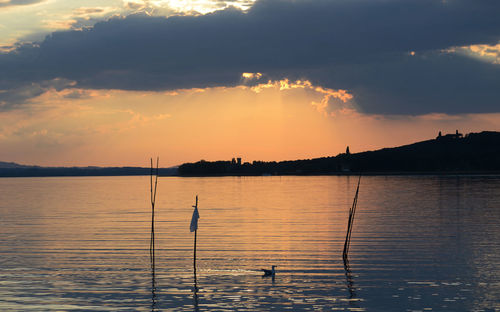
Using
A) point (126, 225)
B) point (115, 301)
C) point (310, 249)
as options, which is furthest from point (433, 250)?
point (126, 225)

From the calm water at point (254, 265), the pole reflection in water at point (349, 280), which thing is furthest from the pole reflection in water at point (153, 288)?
the pole reflection in water at point (349, 280)

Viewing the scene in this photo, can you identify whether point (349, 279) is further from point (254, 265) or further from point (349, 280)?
point (254, 265)

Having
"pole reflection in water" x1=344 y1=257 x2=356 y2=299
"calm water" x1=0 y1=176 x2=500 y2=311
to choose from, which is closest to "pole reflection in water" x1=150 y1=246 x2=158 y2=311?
"calm water" x1=0 y1=176 x2=500 y2=311

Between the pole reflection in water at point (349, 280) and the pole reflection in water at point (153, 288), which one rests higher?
the pole reflection in water at point (349, 280)

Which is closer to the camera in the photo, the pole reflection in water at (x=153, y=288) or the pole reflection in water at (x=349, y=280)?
the pole reflection in water at (x=153, y=288)

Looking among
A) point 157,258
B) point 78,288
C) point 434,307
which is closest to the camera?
point 434,307

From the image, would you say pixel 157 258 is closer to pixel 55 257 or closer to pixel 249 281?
pixel 55 257

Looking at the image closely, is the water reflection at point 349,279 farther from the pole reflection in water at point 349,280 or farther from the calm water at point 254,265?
the calm water at point 254,265

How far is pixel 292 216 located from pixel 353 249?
109 feet

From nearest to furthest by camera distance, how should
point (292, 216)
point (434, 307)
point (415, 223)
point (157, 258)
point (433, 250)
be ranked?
1. point (434, 307)
2. point (157, 258)
3. point (433, 250)
4. point (415, 223)
5. point (292, 216)

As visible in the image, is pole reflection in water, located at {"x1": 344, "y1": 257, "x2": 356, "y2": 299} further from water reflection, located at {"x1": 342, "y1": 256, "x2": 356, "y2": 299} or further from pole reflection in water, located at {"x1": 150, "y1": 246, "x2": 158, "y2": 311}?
pole reflection in water, located at {"x1": 150, "y1": 246, "x2": 158, "y2": 311}

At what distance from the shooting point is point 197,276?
1449 inches

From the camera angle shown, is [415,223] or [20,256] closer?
[20,256]

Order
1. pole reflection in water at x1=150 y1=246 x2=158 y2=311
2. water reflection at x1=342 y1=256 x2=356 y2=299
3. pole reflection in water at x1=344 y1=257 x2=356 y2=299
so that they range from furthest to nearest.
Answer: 1. water reflection at x1=342 y1=256 x2=356 y2=299
2. pole reflection in water at x1=344 y1=257 x2=356 y2=299
3. pole reflection in water at x1=150 y1=246 x2=158 y2=311
